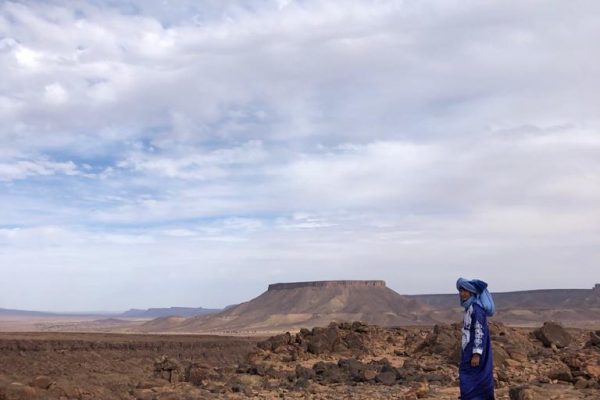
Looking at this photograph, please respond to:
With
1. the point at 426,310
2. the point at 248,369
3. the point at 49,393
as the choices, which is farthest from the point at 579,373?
the point at 426,310

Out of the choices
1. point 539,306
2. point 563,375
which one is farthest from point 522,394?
point 539,306

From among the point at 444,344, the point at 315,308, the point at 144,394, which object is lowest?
the point at 144,394

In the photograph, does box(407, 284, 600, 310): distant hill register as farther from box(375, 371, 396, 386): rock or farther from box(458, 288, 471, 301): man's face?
box(458, 288, 471, 301): man's face

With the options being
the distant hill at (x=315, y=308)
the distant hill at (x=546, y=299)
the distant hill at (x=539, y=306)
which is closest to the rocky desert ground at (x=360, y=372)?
the distant hill at (x=539, y=306)

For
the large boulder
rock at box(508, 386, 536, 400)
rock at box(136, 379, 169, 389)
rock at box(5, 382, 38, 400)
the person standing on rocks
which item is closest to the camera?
the person standing on rocks

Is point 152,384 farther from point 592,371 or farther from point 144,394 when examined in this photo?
point 592,371

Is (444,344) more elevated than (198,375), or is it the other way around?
(444,344)

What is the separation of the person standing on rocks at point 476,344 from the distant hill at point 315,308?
8855cm

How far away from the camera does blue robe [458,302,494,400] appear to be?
7.79 metres

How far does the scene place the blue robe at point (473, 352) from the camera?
779 cm

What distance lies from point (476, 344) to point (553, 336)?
14.3 metres

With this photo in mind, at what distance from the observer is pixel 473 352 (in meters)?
7.77

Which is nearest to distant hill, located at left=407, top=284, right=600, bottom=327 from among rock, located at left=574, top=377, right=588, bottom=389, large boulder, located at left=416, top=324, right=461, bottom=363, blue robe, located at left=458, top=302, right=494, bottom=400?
large boulder, located at left=416, top=324, right=461, bottom=363

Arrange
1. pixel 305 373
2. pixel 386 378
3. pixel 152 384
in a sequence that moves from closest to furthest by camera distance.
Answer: pixel 386 378, pixel 152 384, pixel 305 373
